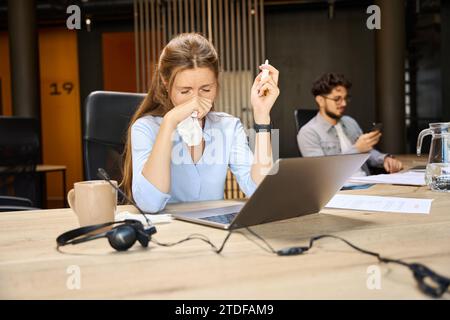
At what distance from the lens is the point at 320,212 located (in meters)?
1.21

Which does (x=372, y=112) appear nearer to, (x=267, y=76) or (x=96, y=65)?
(x=96, y=65)

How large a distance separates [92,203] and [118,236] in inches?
8.7

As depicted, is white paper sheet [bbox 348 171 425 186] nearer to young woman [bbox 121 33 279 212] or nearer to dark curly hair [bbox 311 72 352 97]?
young woman [bbox 121 33 279 212]

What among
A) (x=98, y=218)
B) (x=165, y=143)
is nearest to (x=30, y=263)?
(x=98, y=218)

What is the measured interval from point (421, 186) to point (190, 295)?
131 centimetres

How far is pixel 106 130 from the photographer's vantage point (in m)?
2.00

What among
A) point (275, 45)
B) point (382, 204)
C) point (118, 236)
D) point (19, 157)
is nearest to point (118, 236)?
point (118, 236)

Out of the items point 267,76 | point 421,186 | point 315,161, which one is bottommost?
point 421,186

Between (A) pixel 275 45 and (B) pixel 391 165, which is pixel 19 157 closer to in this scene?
(B) pixel 391 165

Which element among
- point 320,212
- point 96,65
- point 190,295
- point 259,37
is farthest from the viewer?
point 96,65

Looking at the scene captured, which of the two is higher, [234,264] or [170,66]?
[170,66]

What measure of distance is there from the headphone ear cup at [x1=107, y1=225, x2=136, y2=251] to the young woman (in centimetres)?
67

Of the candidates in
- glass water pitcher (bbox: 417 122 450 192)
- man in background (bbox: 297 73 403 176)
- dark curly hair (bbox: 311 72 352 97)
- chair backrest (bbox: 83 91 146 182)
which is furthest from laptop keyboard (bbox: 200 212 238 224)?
dark curly hair (bbox: 311 72 352 97)

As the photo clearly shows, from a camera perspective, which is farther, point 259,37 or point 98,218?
point 259,37
